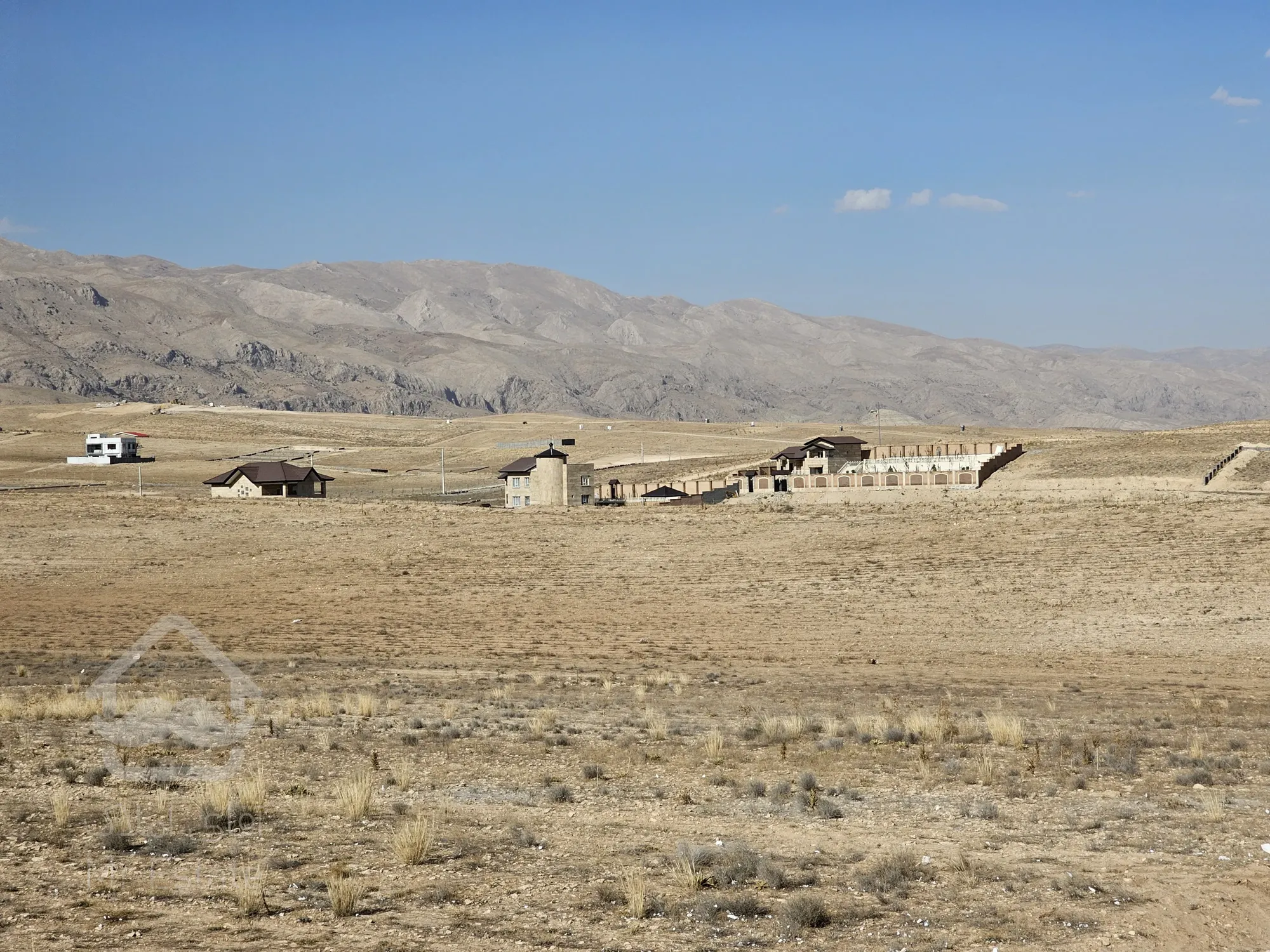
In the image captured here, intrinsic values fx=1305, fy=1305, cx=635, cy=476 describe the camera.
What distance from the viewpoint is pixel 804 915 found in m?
10.6

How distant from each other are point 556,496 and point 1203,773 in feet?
200

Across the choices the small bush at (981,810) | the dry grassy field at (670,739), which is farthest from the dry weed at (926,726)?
the small bush at (981,810)

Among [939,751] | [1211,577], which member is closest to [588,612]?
[1211,577]

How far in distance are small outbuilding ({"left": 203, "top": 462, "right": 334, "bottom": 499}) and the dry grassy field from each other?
17714mm

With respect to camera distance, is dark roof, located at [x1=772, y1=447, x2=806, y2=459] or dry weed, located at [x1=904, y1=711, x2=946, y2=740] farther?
dark roof, located at [x1=772, y1=447, x2=806, y2=459]

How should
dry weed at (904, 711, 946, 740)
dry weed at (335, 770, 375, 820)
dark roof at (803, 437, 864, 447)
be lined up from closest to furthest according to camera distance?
dry weed at (335, 770, 375, 820)
dry weed at (904, 711, 946, 740)
dark roof at (803, 437, 864, 447)

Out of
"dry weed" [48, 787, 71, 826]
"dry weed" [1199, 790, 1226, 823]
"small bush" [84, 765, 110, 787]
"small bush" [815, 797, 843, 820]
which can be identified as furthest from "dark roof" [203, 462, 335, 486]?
"dry weed" [1199, 790, 1226, 823]

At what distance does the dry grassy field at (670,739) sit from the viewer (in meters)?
11.0

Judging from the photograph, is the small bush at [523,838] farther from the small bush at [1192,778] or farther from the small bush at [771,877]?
the small bush at [1192,778]

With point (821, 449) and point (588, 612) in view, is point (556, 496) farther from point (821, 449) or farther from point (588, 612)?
point (588, 612)

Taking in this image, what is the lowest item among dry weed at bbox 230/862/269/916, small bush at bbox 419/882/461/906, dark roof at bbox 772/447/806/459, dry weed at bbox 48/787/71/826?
small bush at bbox 419/882/461/906

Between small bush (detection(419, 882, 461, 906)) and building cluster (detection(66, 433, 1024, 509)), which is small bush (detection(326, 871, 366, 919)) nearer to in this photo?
small bush (detection(419, 882, 461, 906))

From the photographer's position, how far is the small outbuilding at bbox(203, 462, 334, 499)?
7856 centimetres

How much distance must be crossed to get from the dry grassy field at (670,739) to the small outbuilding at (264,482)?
17714mm
